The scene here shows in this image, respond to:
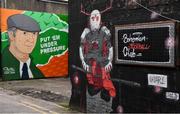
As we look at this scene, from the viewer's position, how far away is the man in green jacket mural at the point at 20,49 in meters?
23.5

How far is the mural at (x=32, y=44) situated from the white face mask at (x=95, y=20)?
1193 cm

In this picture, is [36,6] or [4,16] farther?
[36,6]

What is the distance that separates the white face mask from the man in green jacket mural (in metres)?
12.0

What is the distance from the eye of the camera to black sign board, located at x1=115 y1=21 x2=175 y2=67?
9.31 m

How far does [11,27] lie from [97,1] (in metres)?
12.4

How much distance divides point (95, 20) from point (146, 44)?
2.54 metres

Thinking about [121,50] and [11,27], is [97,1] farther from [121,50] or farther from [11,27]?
[11,27]

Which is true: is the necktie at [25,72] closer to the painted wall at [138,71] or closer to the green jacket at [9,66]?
the green jacket at [9,66]

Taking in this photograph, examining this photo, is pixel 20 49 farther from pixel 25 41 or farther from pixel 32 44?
pixel 32 44

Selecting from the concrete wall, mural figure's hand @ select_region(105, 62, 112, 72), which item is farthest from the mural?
mural figure's hand @ select_region(105, 62, 112, 72)

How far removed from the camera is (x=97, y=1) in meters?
12.0

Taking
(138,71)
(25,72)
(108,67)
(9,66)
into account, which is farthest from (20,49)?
(138,71)

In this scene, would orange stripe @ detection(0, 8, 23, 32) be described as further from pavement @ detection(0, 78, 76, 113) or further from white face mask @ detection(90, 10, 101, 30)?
white face mask @ detection(90, 10, 101, 30)

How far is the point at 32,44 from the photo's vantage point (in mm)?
24531
